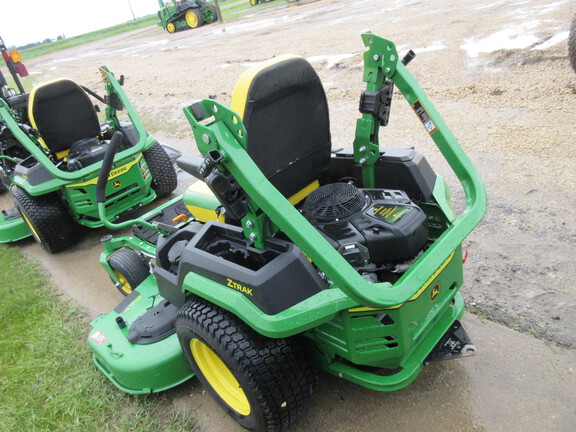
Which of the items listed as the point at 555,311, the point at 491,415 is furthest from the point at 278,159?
the point at 555,311

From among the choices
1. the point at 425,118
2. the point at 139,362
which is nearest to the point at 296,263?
the point at 425,118

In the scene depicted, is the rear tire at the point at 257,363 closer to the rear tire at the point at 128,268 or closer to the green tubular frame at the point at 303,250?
the green tubular frame at the point at 303,250

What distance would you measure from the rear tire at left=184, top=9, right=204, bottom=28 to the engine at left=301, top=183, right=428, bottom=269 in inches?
848

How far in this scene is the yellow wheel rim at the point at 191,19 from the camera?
21.3 meters

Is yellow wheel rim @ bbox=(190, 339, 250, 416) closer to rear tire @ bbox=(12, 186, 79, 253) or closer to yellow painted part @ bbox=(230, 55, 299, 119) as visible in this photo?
yellow painted part @ bbox=(230, 55, 299, 119)

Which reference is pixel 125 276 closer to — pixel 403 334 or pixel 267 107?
pixel 267 107

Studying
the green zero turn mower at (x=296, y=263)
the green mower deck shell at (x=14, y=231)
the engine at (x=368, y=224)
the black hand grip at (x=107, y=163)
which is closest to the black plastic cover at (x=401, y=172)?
the green zero turn mower at (x=296, y=263)

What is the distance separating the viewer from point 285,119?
220cm

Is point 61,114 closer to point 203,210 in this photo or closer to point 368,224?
point 203,210

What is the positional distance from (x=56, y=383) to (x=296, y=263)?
74.0 inches

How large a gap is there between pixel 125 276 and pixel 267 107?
1.81m

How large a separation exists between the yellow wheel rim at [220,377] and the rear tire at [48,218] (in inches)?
103

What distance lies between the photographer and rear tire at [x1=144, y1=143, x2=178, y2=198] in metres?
4.70

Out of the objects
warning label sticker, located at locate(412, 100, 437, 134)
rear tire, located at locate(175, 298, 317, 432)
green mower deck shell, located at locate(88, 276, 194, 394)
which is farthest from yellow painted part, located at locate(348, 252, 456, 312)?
green mower deck shell, located at locate(88, 276, 194, 394)
